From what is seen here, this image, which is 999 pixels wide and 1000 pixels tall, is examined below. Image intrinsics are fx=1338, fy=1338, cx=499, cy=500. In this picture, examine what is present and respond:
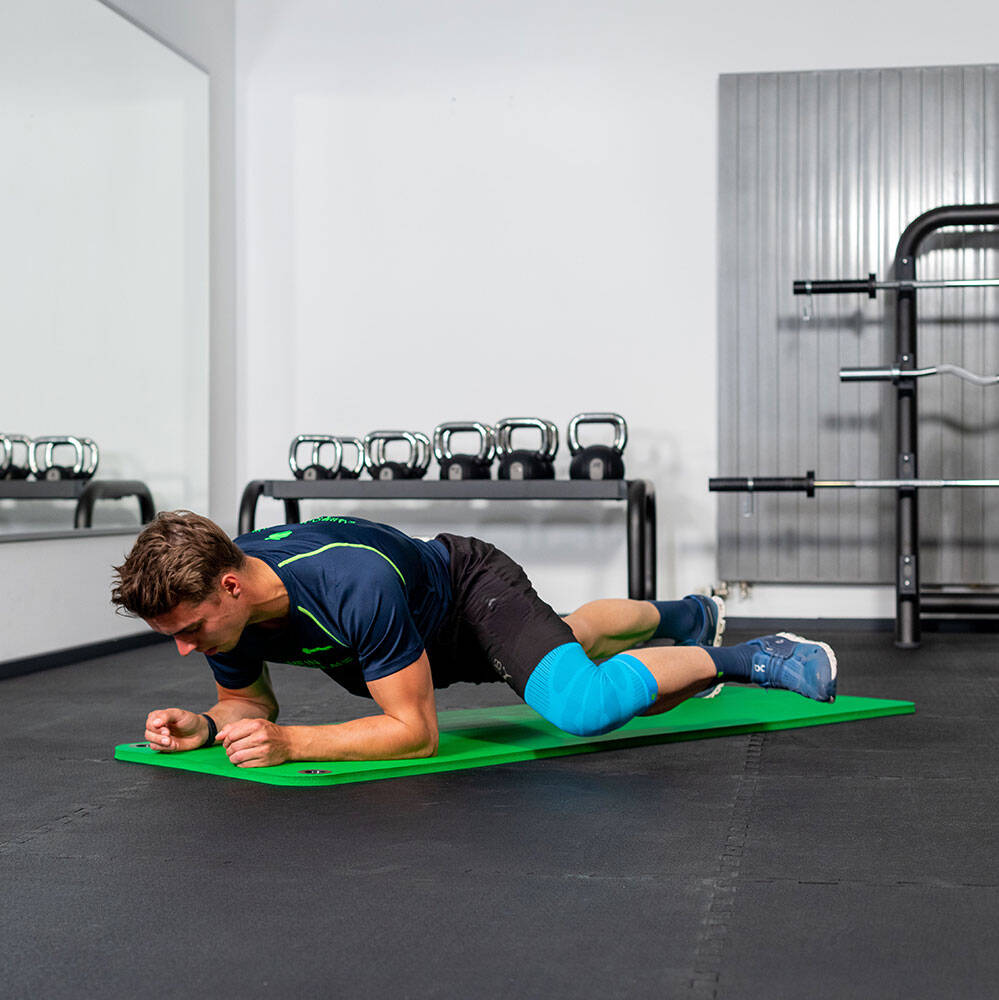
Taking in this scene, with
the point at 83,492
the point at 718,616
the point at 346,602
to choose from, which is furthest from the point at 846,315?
the point at 346,602

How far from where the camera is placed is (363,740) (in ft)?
8.05

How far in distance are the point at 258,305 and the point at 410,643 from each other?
3.80m

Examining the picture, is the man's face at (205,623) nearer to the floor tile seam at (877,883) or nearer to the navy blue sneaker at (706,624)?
the floor tile seam at (877,883)

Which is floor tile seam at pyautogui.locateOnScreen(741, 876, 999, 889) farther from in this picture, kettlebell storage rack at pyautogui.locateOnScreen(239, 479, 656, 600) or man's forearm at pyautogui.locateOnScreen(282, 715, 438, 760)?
kettlebell storage rack at pyautogui.locateOnScreen(239, 479, 656, 600)

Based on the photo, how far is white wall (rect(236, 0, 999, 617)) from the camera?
5473 mm

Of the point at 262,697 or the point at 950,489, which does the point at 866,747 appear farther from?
the point at 950,489

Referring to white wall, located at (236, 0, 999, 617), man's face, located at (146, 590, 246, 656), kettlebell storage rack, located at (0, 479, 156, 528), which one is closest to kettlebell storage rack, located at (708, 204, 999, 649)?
white wall, located at (236, 0, 999, 617)

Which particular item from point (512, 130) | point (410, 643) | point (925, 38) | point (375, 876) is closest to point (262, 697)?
point (410, 643)

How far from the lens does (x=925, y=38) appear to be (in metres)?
5.31

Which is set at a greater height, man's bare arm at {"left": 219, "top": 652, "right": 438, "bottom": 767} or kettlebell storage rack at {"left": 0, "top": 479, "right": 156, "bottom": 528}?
kettlebell storage rack at {"left": 0, "top": 479, "right": 156, "bottom": 528}

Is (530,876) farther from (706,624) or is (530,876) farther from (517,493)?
(517,493)

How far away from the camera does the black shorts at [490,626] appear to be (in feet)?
8.55

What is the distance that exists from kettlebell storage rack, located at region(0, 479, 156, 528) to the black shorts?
2.06 meters

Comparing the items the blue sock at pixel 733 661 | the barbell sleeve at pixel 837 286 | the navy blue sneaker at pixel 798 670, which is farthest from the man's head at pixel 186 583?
the barbell sleeve at pixel 837 286
